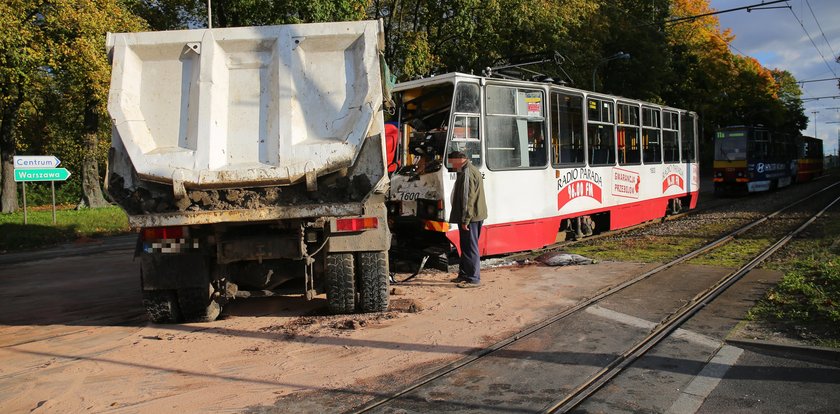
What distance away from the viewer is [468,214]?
821 cm

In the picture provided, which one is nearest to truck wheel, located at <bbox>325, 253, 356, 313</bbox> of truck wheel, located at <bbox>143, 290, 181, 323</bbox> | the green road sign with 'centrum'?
truck wheel, located at <bbox>143, 290, 181, 323</bbox>

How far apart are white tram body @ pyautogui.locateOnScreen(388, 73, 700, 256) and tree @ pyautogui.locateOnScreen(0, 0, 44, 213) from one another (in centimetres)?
1439

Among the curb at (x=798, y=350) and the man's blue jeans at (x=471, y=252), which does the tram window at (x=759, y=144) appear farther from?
the curb at (x=798, y=350)

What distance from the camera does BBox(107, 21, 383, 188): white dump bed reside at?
223 inches

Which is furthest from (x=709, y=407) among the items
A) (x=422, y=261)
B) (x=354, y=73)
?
(x=422, y=261)

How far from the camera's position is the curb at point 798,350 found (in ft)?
16.4

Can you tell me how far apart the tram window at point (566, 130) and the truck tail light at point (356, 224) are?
536cm

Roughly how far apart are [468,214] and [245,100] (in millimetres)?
3419

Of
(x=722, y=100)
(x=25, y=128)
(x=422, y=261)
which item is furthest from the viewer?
(x=722, y=100)

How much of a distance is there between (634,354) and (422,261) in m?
4.26

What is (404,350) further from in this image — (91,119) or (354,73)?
(91,119)

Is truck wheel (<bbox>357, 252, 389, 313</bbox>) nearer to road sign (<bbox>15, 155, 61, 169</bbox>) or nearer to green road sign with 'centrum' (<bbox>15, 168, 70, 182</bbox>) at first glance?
green road sign with 'centrum' (<bbox>15, 168, 70, 182</bbox>)

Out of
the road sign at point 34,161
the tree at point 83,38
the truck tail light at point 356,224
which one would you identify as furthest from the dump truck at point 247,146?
the road sign at point 34,161

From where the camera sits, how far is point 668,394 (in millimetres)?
4324
